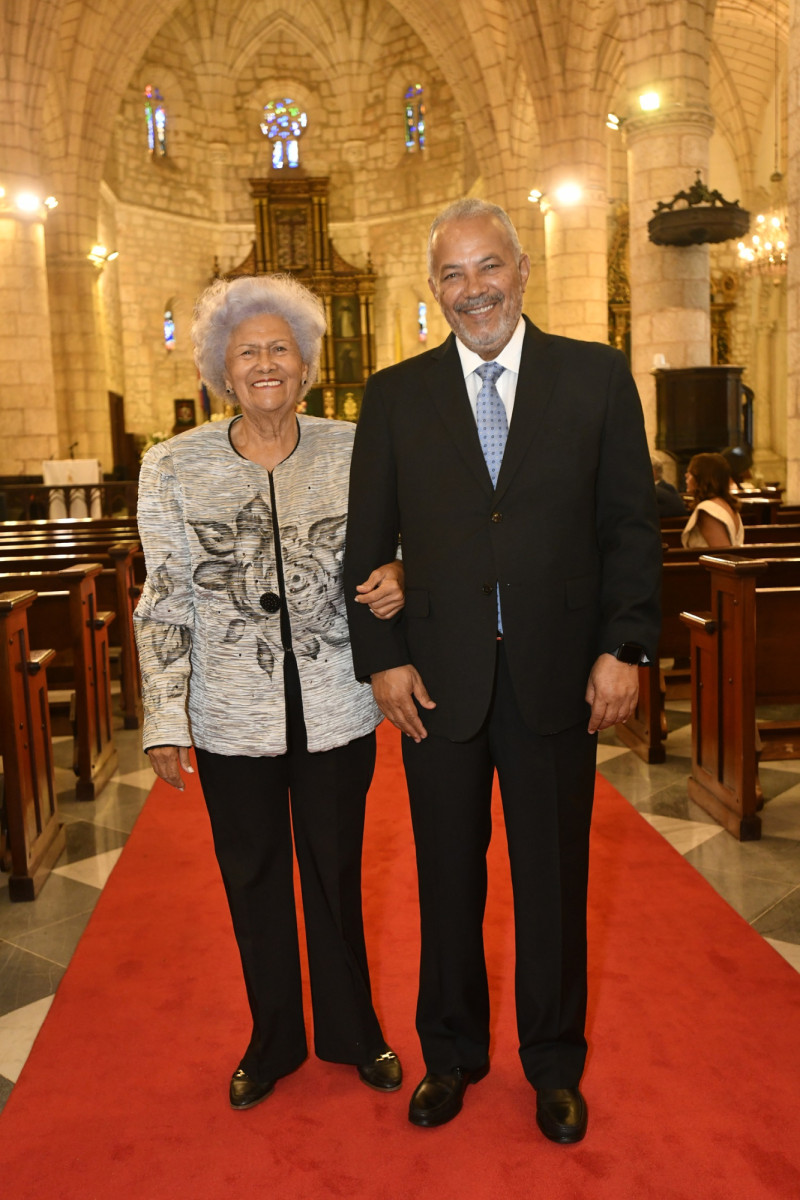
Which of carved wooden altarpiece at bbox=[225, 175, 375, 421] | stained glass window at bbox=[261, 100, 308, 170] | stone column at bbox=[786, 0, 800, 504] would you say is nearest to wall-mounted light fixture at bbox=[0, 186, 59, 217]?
stone column at bbox=[786, 0, 800, 504]

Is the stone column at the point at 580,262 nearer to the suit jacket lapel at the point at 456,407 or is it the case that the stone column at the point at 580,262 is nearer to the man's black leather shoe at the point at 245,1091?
the suit jacket lapel at the point at 456,407

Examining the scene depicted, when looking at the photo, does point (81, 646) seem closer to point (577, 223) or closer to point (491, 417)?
point (491, 417)

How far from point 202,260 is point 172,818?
808 inches

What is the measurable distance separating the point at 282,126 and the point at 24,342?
13.0 metres

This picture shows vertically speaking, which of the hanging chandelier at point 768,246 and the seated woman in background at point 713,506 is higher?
the hanging chandelier at point 768,246

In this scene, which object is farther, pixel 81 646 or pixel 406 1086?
pixel 81 646

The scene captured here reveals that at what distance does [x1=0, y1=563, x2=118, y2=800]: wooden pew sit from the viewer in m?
A: 4.86

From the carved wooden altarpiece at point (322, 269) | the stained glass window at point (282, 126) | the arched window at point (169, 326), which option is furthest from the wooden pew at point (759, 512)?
the stained glass window at point (282, 126)

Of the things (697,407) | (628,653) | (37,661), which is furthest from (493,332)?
(697,407)

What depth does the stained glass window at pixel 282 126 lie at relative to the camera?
77.3 ft

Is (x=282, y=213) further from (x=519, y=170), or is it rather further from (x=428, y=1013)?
(x=428, y=1013)

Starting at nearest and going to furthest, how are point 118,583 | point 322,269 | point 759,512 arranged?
point 118,583
point 759,512
point 322,269

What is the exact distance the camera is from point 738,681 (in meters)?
4.05

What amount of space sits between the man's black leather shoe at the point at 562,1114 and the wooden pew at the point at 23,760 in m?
2.21
